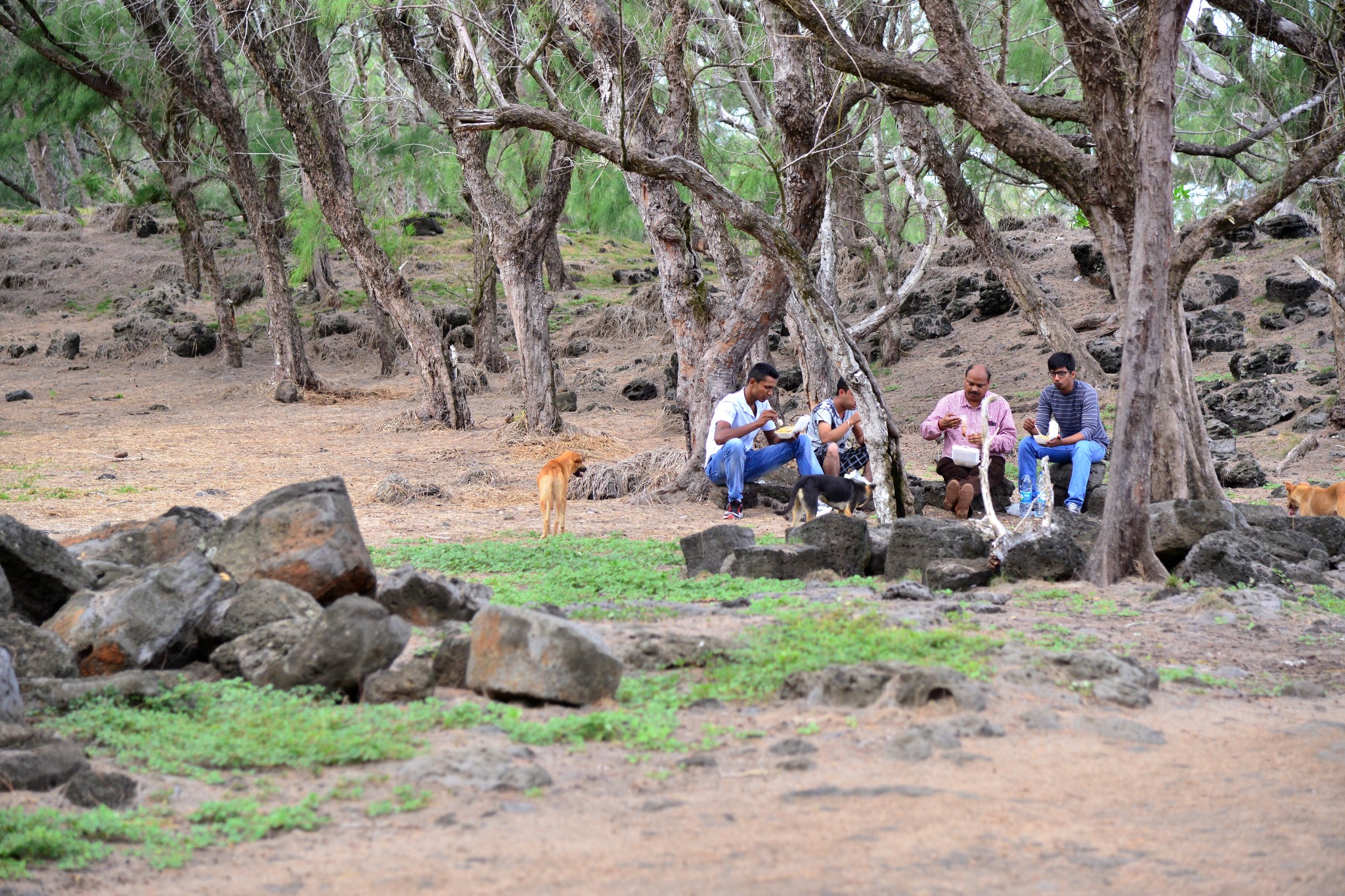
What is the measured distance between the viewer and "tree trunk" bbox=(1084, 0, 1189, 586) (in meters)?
6.41

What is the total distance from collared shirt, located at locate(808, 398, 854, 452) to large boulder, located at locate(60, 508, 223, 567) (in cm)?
515

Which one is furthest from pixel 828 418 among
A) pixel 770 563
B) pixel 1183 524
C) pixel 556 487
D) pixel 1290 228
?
pixel 1290 228

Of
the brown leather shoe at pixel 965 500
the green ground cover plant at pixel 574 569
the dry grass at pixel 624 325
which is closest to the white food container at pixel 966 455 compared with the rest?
the brown leather shoe at pixel 965 500

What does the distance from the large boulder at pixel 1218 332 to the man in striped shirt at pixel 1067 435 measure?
10523 millimetres

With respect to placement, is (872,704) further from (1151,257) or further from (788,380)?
(788,380)

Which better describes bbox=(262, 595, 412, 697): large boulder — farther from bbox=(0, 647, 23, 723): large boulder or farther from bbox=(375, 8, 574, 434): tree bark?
bbox=(375, 8, 574, 434): tree bark

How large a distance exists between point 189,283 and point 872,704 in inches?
1047

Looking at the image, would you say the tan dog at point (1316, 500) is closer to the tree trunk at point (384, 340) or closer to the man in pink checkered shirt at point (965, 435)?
the man in pink checkered shirt at point (965, 435)

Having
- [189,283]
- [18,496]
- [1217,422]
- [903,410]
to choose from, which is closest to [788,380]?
[903,410]

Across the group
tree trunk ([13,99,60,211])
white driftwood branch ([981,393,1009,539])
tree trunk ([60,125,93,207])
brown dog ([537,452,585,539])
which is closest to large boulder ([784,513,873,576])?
white driftwood branch ([981,393,1009,539])

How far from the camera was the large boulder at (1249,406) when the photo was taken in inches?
602

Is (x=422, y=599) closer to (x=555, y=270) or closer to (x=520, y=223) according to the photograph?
(x=520, y=223)

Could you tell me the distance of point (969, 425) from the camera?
31.2 feet

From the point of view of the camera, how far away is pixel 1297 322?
743 inches
